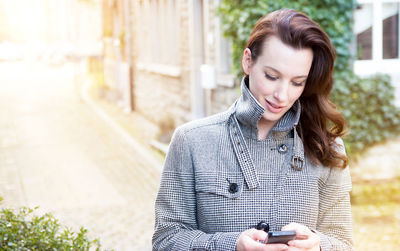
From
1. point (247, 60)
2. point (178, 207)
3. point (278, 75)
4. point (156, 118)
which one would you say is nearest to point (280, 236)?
point (178, 207)

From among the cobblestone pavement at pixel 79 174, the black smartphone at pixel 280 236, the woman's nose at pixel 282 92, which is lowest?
the cobblestone pavement at pixel 79 174

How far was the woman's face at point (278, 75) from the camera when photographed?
2.01m

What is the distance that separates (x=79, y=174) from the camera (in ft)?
30.1

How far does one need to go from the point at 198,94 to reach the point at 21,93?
1352 cm

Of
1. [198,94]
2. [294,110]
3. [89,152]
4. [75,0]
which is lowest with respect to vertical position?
[89,152]

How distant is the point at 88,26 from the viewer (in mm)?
25453

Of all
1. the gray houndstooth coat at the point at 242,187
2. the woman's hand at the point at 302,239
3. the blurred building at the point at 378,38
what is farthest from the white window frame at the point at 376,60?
the woman's hand at the point at 302,239

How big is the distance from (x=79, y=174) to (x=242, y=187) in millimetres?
7410

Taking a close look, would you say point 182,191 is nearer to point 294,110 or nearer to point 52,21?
point 294,110

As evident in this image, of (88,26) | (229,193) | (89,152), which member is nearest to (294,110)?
(229,193)

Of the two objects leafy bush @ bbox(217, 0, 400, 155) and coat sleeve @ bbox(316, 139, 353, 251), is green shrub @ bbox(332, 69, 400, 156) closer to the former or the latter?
leafy bush @ bbox(217, 0, 400, 155)

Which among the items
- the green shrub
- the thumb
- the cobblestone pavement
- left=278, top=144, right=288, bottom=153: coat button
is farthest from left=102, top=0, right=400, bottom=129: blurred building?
the thumb

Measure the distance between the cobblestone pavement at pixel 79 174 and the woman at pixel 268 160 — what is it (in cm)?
273

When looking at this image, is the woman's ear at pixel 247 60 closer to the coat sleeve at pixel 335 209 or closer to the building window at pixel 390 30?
the coat sleeve at pixel 335 209
